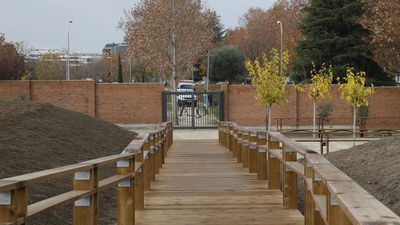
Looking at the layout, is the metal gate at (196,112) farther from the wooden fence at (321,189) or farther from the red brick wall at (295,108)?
the wooden fence at (321,189)

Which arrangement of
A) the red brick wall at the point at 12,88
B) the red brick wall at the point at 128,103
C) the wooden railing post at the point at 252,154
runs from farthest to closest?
the red brick wall at the point at 128,103
the red brick wall at the point at 12,88
the wooden railing post at the point at 252,154

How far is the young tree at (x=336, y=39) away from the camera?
1756 inches

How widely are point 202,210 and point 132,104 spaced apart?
3028 centimetres

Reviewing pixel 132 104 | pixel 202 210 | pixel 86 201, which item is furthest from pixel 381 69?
pixel 86 201

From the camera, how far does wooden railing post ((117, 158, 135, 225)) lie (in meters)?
6.38

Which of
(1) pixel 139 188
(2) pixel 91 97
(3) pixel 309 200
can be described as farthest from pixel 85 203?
(2) pixel 91 97

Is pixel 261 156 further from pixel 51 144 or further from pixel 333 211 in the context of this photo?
pixel 333 211

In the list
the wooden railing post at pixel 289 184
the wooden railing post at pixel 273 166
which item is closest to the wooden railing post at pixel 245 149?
the wooden railing post at pixel 273 166

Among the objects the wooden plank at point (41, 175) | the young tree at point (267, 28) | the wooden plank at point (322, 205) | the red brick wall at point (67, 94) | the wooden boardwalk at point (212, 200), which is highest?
the young tree at point (267, 28)

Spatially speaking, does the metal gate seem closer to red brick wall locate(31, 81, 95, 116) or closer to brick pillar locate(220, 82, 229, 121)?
brick pillar locate(220, 82, 229, 121)

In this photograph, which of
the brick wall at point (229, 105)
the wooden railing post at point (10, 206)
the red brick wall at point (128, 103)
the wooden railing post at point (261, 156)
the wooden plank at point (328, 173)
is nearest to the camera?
the wooden railing post at point (10, 206)

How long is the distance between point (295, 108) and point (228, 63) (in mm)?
39916

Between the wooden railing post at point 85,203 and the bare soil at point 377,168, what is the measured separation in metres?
4.98

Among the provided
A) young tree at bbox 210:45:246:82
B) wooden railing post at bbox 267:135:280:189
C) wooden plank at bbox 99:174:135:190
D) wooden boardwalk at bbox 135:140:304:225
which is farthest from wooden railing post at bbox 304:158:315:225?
young tree at bbox 210:45:246:82
